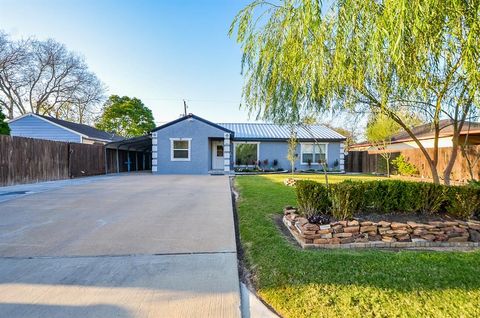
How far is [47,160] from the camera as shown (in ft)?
44.9

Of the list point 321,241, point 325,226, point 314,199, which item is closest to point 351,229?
point 325,226

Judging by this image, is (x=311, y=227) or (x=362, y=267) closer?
(x=362, y=267)

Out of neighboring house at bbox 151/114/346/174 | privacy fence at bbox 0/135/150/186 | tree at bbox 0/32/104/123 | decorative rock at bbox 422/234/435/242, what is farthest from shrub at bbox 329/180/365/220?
tree at bbox 0/32/104/123

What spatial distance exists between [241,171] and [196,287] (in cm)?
1644

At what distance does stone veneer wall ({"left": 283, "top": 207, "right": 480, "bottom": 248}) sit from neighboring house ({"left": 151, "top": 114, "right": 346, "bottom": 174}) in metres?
14.5

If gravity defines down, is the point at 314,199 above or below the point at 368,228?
above

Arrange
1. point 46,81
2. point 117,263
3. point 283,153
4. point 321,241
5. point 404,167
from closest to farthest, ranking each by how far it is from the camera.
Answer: point 117,263 → point 321,241 → point 404,167 → point 283,153 → point 46,81

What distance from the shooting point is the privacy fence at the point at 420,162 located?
12094 mm

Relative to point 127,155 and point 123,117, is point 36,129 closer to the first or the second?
point 127,155

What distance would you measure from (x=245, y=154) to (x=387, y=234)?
52.9 feet

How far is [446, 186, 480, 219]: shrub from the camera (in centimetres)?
509

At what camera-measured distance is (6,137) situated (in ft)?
36.6

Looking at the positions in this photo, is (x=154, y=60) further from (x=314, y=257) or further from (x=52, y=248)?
(x=314, y=257)

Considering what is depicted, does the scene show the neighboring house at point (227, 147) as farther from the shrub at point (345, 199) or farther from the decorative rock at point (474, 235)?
the decorative rock at point (474, 235)
